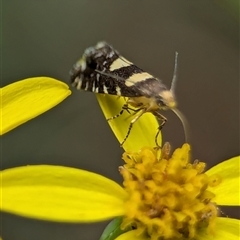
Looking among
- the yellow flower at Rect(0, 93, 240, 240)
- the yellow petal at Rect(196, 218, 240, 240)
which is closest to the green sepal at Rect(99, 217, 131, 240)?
the yellow flower at Rect(0, 93, 240, 240)

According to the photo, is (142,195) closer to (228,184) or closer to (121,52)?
(228,184)

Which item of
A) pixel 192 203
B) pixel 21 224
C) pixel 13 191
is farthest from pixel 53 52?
pixel 13 191

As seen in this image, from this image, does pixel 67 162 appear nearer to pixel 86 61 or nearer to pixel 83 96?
pixel 83 96

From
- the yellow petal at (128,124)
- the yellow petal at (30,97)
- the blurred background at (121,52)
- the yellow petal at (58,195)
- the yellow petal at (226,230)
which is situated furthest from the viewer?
the blurred background at (121,52)

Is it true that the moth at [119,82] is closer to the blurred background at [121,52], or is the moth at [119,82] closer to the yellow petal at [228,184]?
the yellow petal at [228,184]

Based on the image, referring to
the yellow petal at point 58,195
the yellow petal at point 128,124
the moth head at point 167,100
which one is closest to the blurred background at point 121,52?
the yellow petal at point 128,124

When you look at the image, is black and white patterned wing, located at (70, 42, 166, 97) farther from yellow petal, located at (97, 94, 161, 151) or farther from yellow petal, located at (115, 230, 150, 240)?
yellow petal, located at (115, 230, 150, 240)
